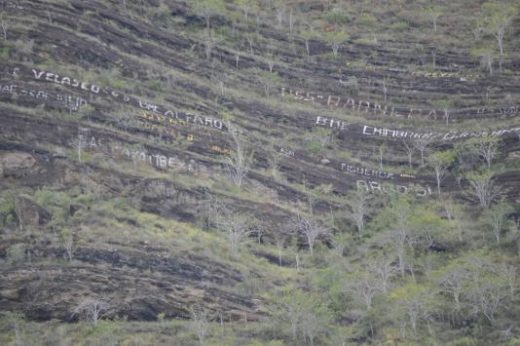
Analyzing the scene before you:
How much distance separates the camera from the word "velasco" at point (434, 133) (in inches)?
3324

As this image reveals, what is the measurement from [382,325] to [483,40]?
55606 millimetres

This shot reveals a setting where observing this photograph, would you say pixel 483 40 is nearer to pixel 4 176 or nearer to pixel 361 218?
pixel 361 218

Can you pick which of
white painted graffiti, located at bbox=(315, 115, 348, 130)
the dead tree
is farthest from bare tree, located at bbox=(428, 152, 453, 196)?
white painted graffiti, located at bbox=(315, 115, 348, 130)

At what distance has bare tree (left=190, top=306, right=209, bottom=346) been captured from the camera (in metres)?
57.5

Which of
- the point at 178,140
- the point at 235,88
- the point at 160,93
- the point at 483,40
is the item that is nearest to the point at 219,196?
the point at 178,140

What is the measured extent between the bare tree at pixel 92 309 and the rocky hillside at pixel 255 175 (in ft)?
0.50

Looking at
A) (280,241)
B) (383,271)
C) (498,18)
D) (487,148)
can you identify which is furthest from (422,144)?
(498,18)

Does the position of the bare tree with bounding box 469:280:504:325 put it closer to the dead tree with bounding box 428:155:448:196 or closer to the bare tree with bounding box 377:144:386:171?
the dead tree with bounding box 428:155:448:196

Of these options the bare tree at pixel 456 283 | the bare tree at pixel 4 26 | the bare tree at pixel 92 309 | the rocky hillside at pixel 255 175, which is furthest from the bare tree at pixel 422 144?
the bare tree at pixel 4 26

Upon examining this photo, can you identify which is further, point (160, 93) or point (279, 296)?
point (160, 93)

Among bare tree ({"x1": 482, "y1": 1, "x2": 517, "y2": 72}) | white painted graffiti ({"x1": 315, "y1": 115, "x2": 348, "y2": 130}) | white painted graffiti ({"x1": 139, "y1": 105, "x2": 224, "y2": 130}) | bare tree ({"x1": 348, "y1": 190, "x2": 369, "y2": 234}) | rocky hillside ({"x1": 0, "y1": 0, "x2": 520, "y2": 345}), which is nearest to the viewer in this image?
rocky hillside ({"x1": 0, "y1": 0, "x2": 520, "y2": 345})

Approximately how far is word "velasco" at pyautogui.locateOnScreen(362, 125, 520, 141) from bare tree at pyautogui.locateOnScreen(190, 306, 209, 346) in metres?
35.1

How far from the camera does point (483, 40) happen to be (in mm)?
106188

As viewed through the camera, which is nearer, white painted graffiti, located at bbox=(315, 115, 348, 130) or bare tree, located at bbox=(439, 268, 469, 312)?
bare tree, located at bbox=(439, 268, 469, 312)
